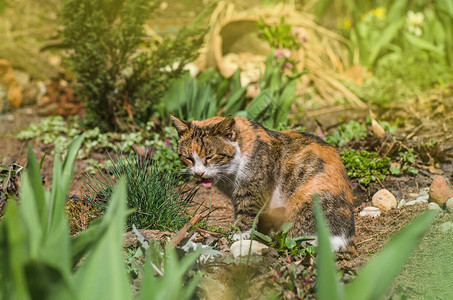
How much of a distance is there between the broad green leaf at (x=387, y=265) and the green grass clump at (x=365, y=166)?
2.46 metres

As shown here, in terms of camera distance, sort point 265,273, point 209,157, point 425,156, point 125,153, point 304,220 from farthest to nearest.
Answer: point 125,153 < point 425,156 < point 209,157 < point 304,220 < point 265,273

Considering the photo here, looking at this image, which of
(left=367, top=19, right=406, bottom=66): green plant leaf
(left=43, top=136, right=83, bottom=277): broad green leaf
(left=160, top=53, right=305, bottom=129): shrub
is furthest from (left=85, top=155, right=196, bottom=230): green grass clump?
(left=367, top=19, right=406, bottom=66): green plant leaf

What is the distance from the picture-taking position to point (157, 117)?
4977 millimetres

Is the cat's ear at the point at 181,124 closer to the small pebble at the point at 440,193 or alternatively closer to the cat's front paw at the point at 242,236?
the cat's front paw at the point at 242,236

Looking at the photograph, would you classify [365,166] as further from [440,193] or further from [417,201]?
[440,193]

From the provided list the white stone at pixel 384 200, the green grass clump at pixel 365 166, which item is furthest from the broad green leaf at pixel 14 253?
the green grass clump at pixel 365 166

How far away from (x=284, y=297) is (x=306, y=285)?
11 cm

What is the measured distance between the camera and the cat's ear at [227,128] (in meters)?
2.80

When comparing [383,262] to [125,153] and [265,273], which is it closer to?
[265,273]

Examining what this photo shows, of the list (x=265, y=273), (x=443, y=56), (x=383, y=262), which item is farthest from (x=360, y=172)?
(x=443, y=56)

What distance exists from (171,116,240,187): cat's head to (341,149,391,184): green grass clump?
49.0 inches

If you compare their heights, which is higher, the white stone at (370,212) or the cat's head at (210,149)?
the cat's head at (210,149)

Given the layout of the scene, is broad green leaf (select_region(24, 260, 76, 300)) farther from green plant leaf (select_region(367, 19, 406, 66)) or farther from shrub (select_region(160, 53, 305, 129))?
green plant leaf (select_region(367, 19, 406, 66))

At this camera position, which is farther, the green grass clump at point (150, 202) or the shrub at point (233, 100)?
the shrub at point (233, 100)
